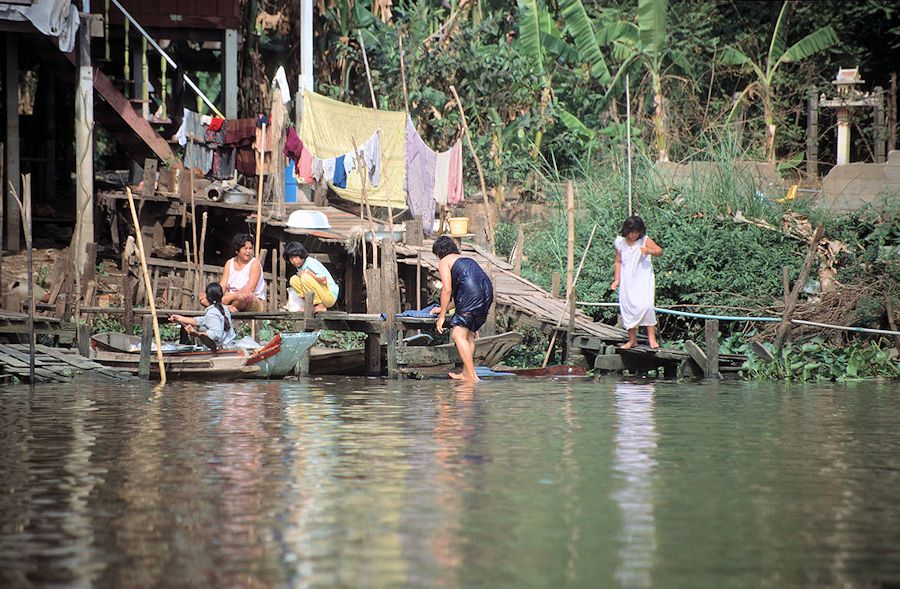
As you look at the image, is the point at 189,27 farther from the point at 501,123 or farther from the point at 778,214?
the point at 778,214

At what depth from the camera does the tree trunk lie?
78.3ft

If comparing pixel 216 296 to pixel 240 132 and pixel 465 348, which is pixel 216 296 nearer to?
pixel 465 348

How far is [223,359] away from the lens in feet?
49.0

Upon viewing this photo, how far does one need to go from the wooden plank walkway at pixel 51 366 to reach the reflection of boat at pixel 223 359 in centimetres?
25

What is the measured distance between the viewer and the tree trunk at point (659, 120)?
2386cm

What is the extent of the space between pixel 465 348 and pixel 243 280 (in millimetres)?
3008

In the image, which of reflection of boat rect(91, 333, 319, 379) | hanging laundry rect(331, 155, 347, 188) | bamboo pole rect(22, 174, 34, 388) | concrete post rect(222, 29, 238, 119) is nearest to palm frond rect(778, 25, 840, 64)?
hanging laundry rect(331, 155, 347, 188)

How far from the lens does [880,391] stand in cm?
1423

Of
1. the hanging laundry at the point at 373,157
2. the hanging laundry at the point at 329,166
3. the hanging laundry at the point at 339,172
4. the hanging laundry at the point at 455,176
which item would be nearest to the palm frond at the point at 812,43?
the hanging laundry at the point at 455,176

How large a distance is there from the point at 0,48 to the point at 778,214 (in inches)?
495

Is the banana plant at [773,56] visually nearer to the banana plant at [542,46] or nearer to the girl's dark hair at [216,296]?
the banana plant at [542,46]

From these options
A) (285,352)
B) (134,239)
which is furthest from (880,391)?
(134,239)

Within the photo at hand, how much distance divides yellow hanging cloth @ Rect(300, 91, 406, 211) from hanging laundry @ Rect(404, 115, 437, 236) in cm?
11

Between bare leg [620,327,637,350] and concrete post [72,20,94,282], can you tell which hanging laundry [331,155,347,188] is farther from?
bare leg [620,327,637,350]
